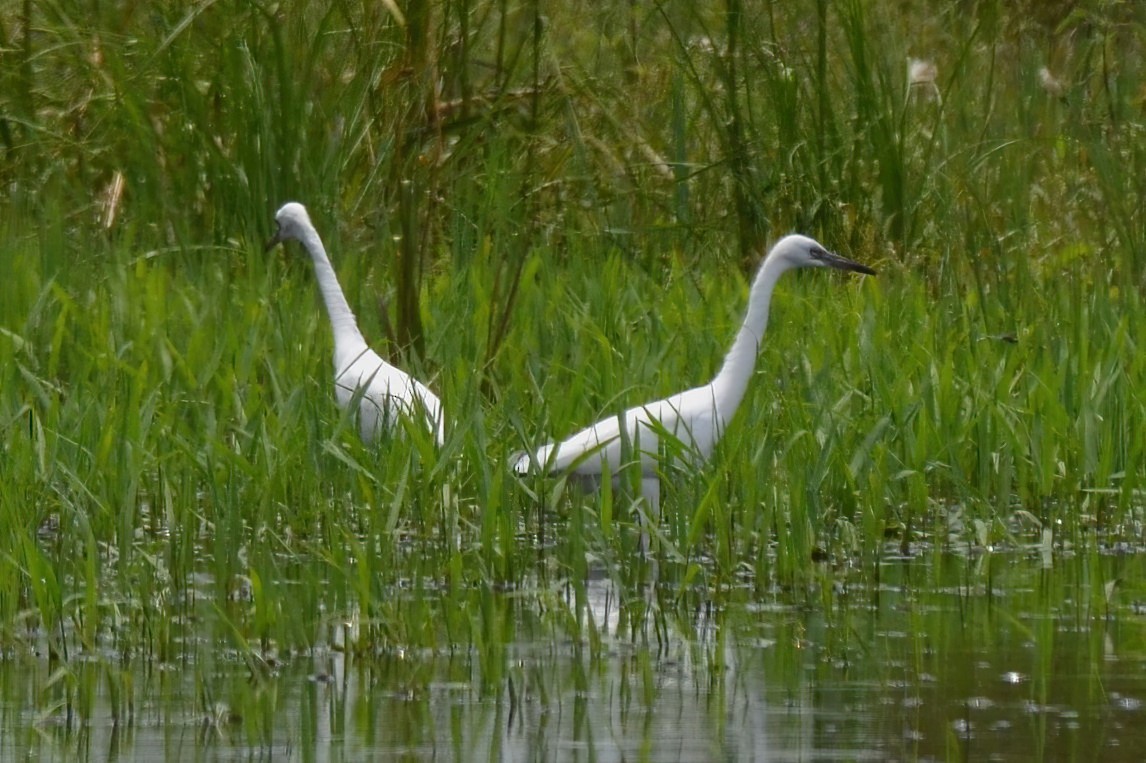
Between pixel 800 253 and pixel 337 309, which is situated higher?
pixel 800 253

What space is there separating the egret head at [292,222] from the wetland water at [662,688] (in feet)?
9.07

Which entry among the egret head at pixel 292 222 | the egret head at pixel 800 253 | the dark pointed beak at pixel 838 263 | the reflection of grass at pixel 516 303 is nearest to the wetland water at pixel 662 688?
the reflection of grass at pixel 516 303

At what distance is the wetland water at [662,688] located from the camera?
3514 millimetres

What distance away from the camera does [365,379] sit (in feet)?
20.7

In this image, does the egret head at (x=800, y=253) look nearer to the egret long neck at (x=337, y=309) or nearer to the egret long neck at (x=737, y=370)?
the egret long neck at (x=737, y=370)

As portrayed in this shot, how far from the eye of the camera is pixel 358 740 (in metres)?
3.53

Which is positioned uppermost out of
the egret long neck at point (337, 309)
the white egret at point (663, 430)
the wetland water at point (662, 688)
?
the egret long neck at point (337, 309)

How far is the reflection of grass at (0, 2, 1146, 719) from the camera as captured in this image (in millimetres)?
4809

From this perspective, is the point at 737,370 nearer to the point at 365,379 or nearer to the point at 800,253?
the point at 800,253

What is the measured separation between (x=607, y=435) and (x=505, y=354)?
125 centimetres

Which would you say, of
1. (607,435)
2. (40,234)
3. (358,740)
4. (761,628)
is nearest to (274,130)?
(40,234)

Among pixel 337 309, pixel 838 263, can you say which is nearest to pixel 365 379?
pixel 337 309

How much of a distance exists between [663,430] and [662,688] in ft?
4.38

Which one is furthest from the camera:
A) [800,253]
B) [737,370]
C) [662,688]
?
[800,253]
